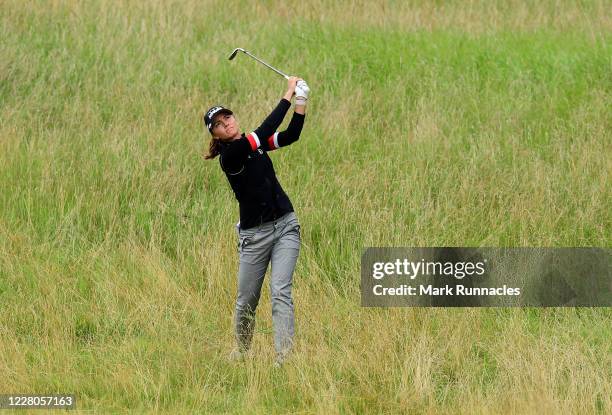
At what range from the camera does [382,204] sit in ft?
31.7

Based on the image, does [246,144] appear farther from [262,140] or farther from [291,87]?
[291,87]

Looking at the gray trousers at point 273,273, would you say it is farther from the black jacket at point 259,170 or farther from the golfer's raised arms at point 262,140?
the golfer's raised arms at point 262,140

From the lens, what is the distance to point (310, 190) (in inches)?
393

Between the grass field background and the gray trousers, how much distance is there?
18cm

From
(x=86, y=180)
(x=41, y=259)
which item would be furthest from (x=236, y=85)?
(x=41, y=259)

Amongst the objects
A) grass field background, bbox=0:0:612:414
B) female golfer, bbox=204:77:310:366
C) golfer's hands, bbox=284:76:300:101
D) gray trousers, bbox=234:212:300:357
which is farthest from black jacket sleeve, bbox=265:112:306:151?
grass field background, bbox=0:0:612:414

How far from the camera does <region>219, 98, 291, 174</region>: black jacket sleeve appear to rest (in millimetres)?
7074

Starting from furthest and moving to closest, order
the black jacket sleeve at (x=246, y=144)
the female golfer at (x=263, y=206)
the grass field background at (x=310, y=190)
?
the female golfer at (x=263, y=206) < the black jacket sleeve at (x=246, y=144) < the grass field background at (x=310, y=190)

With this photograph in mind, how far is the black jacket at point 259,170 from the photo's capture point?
23.4 ft

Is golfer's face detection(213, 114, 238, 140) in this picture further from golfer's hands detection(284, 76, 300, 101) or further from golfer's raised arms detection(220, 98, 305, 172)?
golfer's hands detection(284, 76, 300, 101)

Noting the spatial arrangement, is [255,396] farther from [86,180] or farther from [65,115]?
[65,115]

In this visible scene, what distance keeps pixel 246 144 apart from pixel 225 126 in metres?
0.29

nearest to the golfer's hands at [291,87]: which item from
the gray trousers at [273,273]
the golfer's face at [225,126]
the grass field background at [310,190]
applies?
the golfer's face at [225,126]

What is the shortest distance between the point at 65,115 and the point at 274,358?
5.33 m
